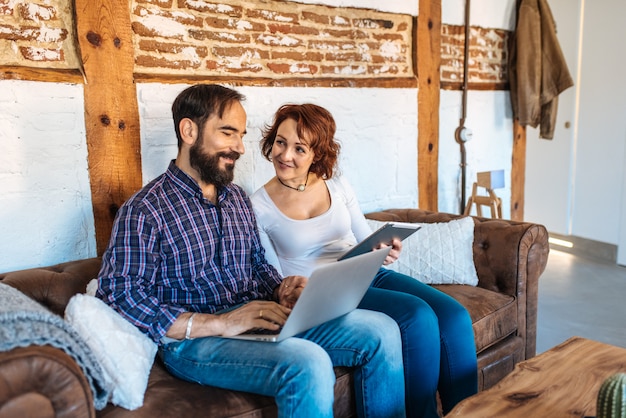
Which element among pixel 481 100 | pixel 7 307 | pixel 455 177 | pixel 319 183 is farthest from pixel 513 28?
pixel 7 307

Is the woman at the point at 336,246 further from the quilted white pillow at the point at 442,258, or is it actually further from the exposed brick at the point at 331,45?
the exposed brick at the point at 331,45

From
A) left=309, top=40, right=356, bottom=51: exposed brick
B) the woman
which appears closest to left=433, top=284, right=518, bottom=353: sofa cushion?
the woman

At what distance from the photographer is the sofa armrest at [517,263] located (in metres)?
2.56

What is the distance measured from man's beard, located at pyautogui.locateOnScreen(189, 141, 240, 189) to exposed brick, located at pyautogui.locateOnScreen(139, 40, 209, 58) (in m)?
0.63

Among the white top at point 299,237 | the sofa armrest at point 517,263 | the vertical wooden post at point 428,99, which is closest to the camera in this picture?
the white top at point 299,237

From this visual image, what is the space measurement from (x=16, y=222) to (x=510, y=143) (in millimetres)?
3283

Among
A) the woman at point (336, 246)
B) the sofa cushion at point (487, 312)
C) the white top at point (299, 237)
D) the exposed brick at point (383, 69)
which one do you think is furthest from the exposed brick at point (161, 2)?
the sofa cushion at point (487, 312)

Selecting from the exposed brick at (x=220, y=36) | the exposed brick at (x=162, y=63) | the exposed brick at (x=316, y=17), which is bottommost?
the exposed brick at (x=162, y=63)

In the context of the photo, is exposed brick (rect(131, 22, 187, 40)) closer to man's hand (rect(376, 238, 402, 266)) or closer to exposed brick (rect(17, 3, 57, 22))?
exposed brick (rect(17, 3, 57, 22))

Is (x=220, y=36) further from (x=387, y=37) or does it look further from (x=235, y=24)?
(x=387, y=37)

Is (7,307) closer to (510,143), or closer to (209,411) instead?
(209,411)

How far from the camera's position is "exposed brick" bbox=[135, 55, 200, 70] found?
2.29 metres

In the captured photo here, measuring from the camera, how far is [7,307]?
141 centimetres

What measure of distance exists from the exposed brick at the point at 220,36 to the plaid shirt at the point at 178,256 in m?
0.75
